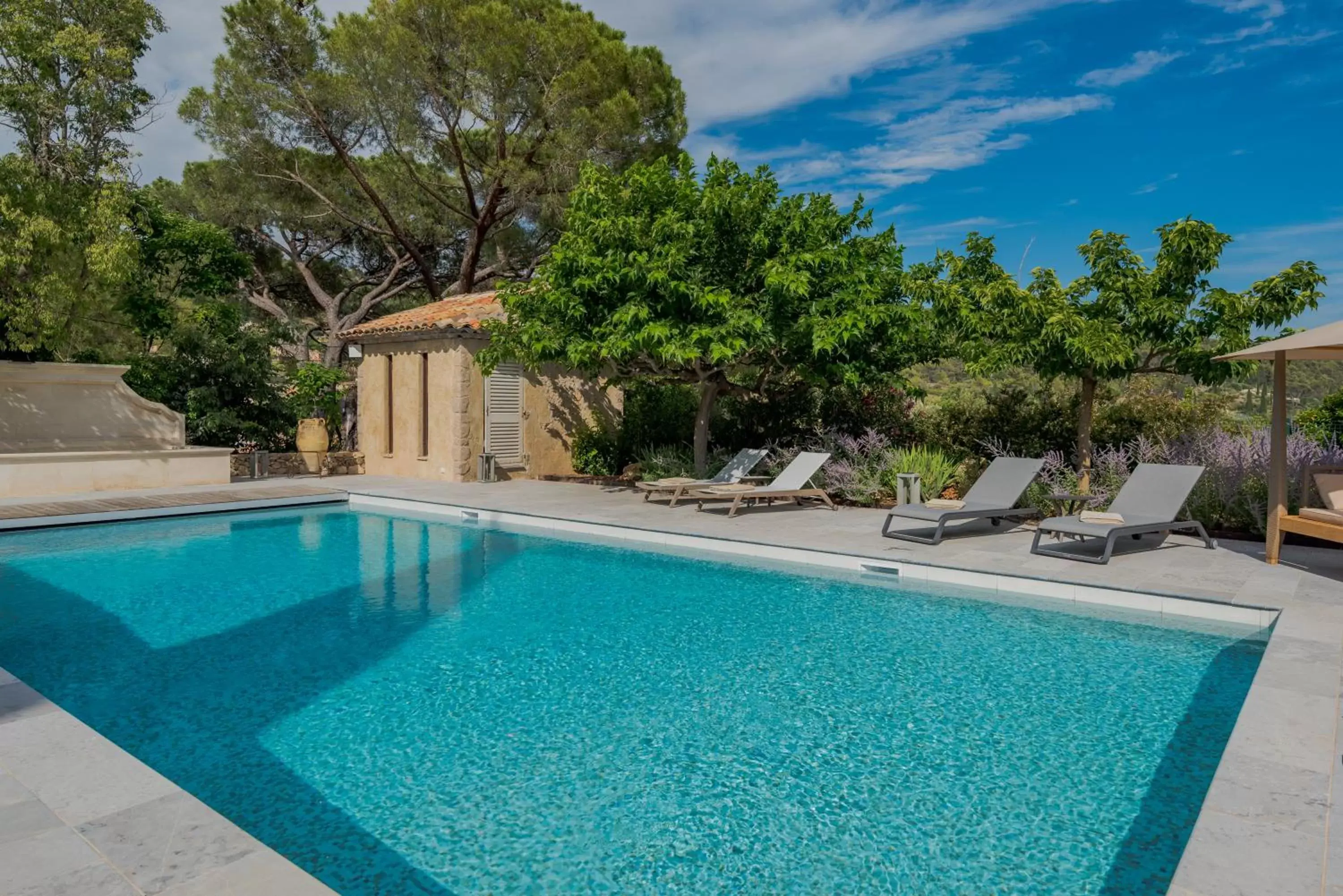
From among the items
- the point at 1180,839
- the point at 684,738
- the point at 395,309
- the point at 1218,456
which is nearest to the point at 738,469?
the point at 1218,456

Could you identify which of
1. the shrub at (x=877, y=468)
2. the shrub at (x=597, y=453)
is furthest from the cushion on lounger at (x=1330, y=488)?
the shrub at (x=597, y=453)

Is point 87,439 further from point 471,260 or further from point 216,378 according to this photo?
point 471,260

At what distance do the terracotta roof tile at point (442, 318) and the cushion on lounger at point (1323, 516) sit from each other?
12.6 metres

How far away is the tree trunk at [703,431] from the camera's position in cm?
1477

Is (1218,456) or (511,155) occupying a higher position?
(511,155)

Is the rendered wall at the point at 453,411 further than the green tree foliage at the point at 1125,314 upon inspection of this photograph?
Yes

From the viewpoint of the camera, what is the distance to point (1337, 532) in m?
7.38

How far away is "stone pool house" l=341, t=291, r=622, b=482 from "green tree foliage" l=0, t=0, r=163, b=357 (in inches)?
202

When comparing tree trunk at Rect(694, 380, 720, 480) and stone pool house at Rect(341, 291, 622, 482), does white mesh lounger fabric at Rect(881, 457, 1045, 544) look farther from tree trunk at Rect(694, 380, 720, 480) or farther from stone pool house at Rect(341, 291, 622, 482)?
stone pool house at Rect(341, 291, 622, 482)

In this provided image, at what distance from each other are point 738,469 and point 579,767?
31.5 ft

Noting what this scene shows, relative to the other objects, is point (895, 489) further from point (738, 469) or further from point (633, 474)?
point (633, 474)

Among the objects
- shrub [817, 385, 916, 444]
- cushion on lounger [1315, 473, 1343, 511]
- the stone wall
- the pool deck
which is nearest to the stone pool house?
the stone wall

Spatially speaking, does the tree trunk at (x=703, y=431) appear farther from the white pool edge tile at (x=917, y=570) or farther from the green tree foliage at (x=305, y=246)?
the green tree foliage at (x=305, y=246)

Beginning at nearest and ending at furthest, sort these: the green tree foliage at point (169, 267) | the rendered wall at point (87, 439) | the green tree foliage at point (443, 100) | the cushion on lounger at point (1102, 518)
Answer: the cushion on lounger at point (1102, 518)
the rendered wall at point (87, 439)
the green tree foliage at point (169, 267)
the green tree foliage at point (443, 100)
